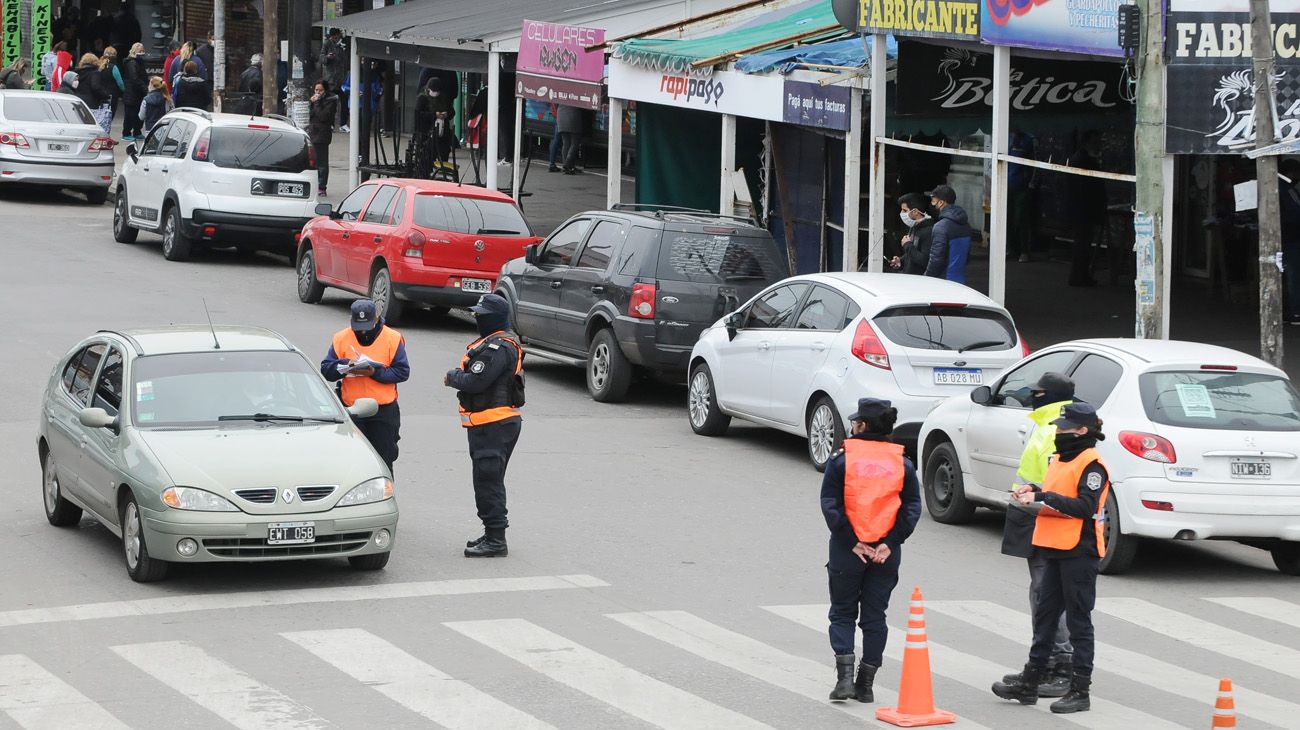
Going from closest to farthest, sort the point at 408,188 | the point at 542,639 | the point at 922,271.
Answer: the point at 542,639, the point at 922,271, the point at 408,188

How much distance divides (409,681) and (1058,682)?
123 inches

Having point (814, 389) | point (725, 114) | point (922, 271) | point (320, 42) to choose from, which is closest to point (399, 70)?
point (320, 42)

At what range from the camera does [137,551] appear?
10.9 m

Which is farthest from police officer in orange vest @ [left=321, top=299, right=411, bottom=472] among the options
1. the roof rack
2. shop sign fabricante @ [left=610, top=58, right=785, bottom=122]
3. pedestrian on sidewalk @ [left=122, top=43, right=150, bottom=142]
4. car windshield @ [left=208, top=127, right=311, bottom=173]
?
pedestrian on sidewalk @ [left=122, top=43, right=150, bottom=142]

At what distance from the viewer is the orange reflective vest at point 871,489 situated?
29.4ft

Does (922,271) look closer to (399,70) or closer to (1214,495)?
(1214,495)

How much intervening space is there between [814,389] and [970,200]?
14902 mm

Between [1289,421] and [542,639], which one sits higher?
[1289,421]

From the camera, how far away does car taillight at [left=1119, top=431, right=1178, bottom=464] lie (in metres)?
11.7

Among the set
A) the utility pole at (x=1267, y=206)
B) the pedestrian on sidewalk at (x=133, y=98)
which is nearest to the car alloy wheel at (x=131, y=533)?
the utility pole at (x=1267, y=206)

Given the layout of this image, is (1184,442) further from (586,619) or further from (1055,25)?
(1055,25)

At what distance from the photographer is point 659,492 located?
46.4 ft

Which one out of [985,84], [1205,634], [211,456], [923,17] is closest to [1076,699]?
[1205,634]

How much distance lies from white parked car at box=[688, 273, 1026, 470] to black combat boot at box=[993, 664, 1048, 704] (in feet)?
18.1
